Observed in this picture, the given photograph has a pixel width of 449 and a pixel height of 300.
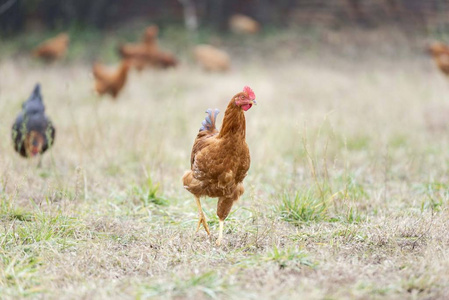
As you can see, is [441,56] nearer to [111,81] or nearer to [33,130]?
[111,81]

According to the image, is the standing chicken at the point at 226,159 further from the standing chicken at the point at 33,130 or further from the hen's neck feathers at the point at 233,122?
the standing chicken at the point at 33,130

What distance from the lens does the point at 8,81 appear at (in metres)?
10.5

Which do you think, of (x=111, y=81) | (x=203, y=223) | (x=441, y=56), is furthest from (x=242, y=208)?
(x=441, y=56)

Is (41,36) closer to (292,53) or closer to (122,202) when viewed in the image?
(292,53)

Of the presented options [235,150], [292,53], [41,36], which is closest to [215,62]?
[292,53]

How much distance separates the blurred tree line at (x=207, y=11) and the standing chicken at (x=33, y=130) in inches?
420

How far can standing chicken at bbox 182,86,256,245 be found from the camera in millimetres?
4012

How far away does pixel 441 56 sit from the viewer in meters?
11.9

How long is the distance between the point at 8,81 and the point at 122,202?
6.48m

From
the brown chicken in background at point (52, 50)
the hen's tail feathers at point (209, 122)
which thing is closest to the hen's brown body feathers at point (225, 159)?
the hen's tail feathers at point (209, 122)

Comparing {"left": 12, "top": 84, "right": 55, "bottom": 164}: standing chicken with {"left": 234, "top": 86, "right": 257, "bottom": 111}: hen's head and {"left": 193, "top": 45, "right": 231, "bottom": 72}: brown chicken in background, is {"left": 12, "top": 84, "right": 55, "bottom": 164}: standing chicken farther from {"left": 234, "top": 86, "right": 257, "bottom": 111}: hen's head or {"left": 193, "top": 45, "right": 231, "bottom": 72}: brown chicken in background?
{"left": 193, "top": 45, "right": 231, "bottom": 72}: brown chicken in background

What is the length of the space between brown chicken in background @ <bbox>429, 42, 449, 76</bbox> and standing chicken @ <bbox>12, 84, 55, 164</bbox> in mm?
8673

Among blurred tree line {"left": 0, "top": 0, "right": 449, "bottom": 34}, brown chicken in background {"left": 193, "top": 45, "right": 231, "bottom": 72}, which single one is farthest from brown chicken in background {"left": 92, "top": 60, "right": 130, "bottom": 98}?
blurred tree line {"left": 0, "top": 0, "right": 449, "bottom": 34}

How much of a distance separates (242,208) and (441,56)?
8.89 meters
